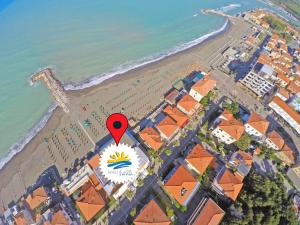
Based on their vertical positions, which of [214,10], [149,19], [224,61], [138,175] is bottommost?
[138,175]

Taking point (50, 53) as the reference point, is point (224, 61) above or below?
below

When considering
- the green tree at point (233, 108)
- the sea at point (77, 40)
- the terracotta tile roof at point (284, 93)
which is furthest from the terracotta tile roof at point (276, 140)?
the sea at point (77, 40)

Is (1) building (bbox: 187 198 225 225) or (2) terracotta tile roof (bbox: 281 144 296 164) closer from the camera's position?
(1) building (bbox: 187 198 225 225)

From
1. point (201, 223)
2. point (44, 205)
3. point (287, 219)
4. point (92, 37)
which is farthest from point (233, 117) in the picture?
point (92, 37)

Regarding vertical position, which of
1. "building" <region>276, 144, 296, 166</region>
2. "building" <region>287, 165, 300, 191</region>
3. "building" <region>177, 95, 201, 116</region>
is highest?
"building" <region>177, 95, 201, 116</region>

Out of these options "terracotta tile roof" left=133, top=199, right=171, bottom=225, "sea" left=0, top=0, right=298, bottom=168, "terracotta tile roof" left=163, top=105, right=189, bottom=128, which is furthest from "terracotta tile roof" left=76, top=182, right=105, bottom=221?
"sea" left=0, top=0, right=298, bottom=168

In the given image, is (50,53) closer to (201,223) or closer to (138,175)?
(138,175)

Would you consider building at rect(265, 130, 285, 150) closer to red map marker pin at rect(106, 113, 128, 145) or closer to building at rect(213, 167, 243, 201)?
building at rect(213, 167, 243, 201)

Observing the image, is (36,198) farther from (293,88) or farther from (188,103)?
(293,88)
